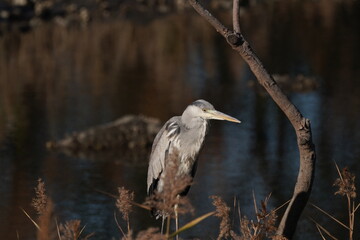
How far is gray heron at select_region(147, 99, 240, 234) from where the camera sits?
585cm

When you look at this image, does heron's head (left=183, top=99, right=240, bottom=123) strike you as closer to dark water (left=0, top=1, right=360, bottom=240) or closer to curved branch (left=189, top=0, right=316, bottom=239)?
curved branch (left=189, top=0, right=316, bottom=239)

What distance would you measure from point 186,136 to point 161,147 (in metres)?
0.35

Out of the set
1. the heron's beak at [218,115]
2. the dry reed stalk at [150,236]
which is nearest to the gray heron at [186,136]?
the heron's beak at [218,115]

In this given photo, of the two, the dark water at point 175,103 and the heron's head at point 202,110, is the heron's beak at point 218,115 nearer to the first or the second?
the heron's head at point 202,110

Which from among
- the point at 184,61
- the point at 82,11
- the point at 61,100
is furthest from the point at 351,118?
the point at 82,11

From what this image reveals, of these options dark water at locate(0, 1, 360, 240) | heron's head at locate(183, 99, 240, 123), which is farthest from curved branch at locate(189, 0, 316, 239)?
dark water at locate(0, 1, 360, 240)

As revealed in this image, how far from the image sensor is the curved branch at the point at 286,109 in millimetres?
4887

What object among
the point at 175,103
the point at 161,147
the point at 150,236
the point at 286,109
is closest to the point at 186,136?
the point at 161,147

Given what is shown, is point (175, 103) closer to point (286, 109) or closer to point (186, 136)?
point (186, 136)

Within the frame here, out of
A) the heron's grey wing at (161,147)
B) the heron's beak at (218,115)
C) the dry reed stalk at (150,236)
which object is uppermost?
the heron's beak at (218,115)

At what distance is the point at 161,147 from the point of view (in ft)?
20.6

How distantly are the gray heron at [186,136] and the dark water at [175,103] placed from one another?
7.26 ft

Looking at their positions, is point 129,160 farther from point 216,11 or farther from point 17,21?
point 216,11

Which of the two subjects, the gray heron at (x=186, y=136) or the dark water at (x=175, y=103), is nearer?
the gray heron at (x=186, y=136)
